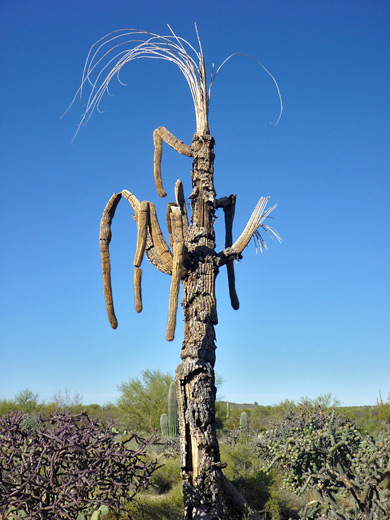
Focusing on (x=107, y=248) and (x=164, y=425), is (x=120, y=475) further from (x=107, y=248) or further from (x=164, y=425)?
(x=164, y=425)

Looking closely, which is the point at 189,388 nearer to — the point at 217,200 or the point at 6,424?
the point at 6,424

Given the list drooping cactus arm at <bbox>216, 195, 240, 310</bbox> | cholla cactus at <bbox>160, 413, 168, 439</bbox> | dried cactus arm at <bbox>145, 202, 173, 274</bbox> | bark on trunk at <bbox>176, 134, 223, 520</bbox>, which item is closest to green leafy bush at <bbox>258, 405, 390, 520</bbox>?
bark on trunk at <bbox>176, 134, 223, 520</bbox>

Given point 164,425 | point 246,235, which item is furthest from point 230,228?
point 164,425

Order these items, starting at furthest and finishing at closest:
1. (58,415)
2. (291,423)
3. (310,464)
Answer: (291,423) → (310,464) → (58,415)

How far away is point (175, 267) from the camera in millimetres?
6438

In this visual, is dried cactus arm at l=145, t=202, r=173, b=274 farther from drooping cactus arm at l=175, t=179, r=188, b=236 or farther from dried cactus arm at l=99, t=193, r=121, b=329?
dried cactus arm at l=99, t=193, r=121, b=329

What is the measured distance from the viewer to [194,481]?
19.8 ft

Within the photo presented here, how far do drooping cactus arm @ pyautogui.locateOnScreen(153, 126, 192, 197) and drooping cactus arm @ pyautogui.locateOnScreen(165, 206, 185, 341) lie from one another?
2.92 ft

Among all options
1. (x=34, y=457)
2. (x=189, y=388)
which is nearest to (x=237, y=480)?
(x=189, y=388)

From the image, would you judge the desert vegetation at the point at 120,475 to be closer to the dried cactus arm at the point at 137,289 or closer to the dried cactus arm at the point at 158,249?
the dried cactus arm at the point at 137,289

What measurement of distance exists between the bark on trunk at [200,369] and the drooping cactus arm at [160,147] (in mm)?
449

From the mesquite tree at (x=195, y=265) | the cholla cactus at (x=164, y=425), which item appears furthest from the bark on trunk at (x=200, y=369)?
the cholla cactus at (x=164, y=425)

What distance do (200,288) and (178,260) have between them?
1.90 ft

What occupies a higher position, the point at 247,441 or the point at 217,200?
the point at 217,200
